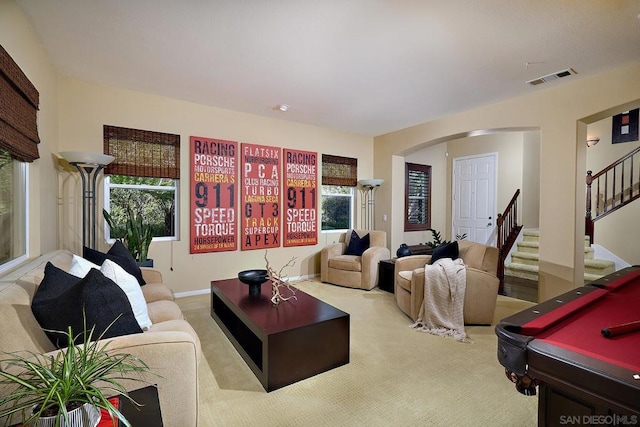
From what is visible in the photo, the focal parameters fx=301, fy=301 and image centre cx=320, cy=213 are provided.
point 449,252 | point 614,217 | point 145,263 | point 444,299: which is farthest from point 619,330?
point 614,217

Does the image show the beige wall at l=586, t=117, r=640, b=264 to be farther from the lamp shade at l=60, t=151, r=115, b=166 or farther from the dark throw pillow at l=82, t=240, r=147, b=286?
the lamp shade at l=60, t=151, r=115, b=166

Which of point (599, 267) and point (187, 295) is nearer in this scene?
point (187, 295)

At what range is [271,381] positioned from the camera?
202 centimetres

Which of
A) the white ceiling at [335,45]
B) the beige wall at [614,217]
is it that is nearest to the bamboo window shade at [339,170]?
the white ceiling at [335,45]

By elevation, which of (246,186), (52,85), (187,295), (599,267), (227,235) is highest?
(52,85)

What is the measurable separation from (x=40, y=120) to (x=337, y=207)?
13.6ft

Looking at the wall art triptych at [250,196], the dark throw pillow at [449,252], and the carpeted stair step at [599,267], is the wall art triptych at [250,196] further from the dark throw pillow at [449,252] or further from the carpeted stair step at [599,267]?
the carpeted stair step at [599,267]

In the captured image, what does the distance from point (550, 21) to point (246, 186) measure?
3.78 m

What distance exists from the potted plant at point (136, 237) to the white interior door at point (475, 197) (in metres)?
6.14

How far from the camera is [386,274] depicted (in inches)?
175

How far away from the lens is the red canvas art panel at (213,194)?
4.16 metres

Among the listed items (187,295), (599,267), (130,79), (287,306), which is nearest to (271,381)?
(287,306)

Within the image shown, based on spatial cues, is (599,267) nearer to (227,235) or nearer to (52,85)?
(227,235)

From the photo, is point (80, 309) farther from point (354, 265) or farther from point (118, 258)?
point (354, 265)
